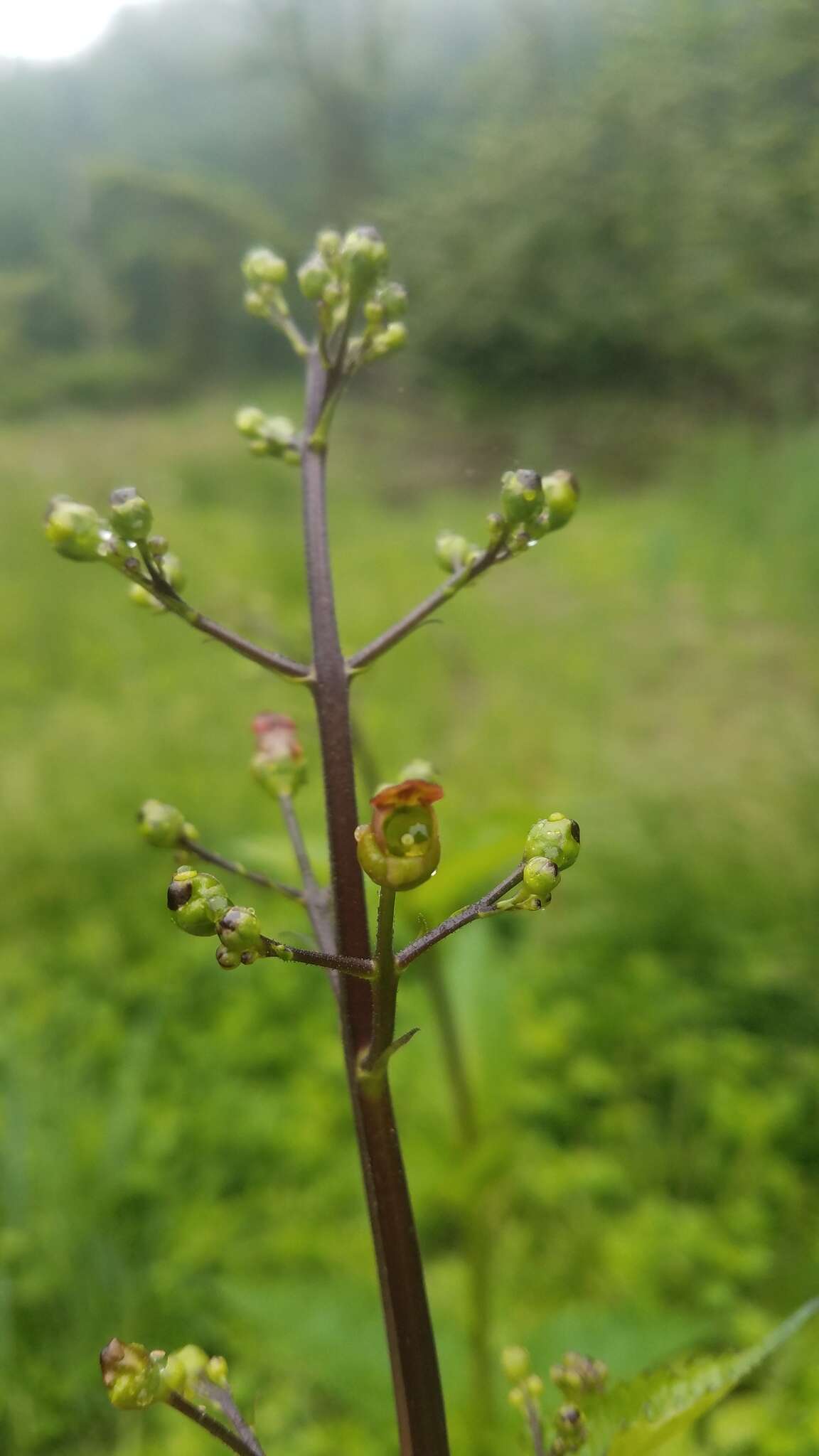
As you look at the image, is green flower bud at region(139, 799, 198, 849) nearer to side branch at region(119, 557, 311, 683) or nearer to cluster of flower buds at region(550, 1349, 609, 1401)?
side branch at region(119, 557, 311, 683)

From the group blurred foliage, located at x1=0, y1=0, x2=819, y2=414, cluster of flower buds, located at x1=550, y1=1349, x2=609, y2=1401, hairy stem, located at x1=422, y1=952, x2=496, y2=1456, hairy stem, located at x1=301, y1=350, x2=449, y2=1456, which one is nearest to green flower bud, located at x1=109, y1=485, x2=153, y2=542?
hairy stem, located at x1=301, y1=350, x2=449, y2=1456

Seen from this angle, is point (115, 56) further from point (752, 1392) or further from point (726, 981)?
point (752, 1392)

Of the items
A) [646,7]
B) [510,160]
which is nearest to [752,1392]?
[646,7]

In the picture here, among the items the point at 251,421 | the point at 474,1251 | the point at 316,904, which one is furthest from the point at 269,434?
the point at 474,1251

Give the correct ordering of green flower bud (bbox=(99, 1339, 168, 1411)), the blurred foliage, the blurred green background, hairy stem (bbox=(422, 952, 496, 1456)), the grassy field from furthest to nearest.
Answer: the blurred foliage < the blurred green background < the grassy field < hairy stem (bbox=(422, 952, 496, 1456)) < green flower bud (bbox=(99, 1339, 168, 1411))

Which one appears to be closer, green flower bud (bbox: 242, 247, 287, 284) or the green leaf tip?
the green leaf tip

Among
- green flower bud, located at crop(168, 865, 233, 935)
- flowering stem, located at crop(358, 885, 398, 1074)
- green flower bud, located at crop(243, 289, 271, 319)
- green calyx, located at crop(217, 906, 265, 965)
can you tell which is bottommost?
flowering stem, located at crop(358, 885, 398, 1074)

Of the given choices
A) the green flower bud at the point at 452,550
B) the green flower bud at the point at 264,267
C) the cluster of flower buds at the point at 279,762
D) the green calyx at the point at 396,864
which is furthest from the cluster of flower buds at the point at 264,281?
the green calyx at the point at 396,864

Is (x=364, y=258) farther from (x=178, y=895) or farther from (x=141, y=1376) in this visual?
(x=141, y=1376)
